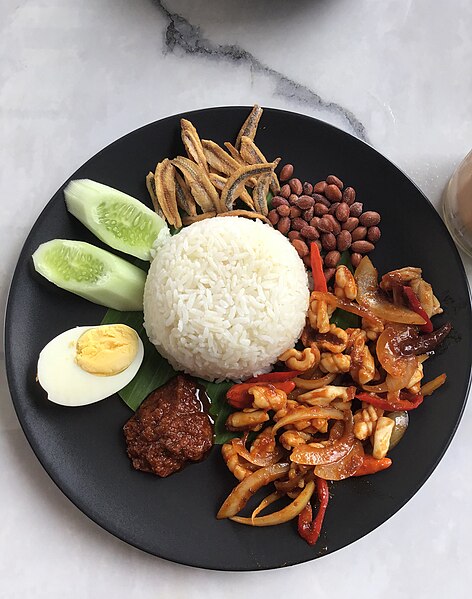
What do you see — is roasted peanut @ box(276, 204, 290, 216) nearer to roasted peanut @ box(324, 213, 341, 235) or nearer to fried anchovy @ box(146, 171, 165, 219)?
roasted peanut @ box(324, 213, 341, 235)

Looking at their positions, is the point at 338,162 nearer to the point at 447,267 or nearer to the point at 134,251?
the point at 447,267

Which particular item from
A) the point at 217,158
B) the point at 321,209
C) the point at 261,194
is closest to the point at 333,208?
the point at 321,209

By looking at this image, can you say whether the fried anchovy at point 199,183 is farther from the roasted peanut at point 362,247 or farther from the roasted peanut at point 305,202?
the roasted peanut at point 362,247

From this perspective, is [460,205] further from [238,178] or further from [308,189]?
[238,178]

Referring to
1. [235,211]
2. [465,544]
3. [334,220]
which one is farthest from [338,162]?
[465,544]

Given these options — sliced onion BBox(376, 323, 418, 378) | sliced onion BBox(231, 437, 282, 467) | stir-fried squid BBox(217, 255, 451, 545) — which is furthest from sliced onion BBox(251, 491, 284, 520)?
sliced onion BBox(376, 323, 418, 378)

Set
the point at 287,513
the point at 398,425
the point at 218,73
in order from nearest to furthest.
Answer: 1. the point at 287,513
2. the point at 398,425
3. the point at 218,73

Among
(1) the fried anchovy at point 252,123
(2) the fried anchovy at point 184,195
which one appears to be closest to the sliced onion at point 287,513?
(2) the fried anchovy at point 184,195
